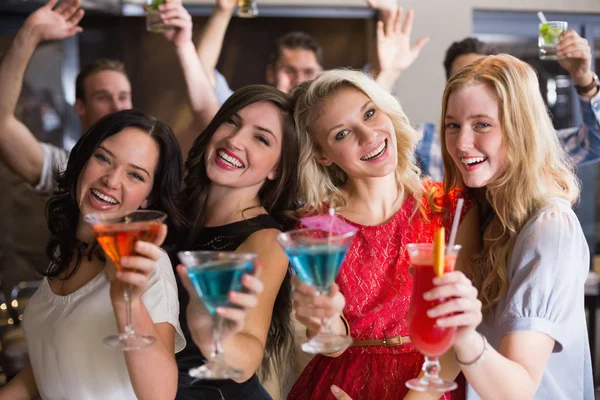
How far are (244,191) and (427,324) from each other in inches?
42.2

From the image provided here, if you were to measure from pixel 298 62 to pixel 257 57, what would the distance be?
1190 millimetres

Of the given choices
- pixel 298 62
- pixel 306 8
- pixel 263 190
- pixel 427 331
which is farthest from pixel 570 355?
pixel 306 8

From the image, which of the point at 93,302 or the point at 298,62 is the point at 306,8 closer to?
the point at 298,62

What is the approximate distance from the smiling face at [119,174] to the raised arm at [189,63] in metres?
1.51

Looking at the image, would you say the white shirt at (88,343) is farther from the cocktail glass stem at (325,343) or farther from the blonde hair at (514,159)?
the blonde hair at (514,159)

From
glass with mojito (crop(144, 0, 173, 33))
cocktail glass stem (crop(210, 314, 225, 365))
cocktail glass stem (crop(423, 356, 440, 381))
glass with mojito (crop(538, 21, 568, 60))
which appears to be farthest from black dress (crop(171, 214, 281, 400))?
glass with mojito (crop(538, 21, 568, 60))

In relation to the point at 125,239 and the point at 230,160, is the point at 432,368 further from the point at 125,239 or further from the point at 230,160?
the point at 230,160

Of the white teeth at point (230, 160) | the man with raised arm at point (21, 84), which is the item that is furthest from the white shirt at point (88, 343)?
the man with raised arm at point (21, 84)

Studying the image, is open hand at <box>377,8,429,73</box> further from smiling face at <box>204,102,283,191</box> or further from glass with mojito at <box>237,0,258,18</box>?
smiling face at <box>204,102,283,191</box>

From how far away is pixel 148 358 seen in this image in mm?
1907

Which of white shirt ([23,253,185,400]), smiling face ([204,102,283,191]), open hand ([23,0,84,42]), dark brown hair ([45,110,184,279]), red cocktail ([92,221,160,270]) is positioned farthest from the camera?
open hand ([23,0,84,42])

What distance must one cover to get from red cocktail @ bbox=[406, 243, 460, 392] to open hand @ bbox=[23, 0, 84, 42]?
262cm

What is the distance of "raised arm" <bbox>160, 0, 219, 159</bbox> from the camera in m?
3.77

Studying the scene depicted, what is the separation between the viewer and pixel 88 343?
214 centimetres
